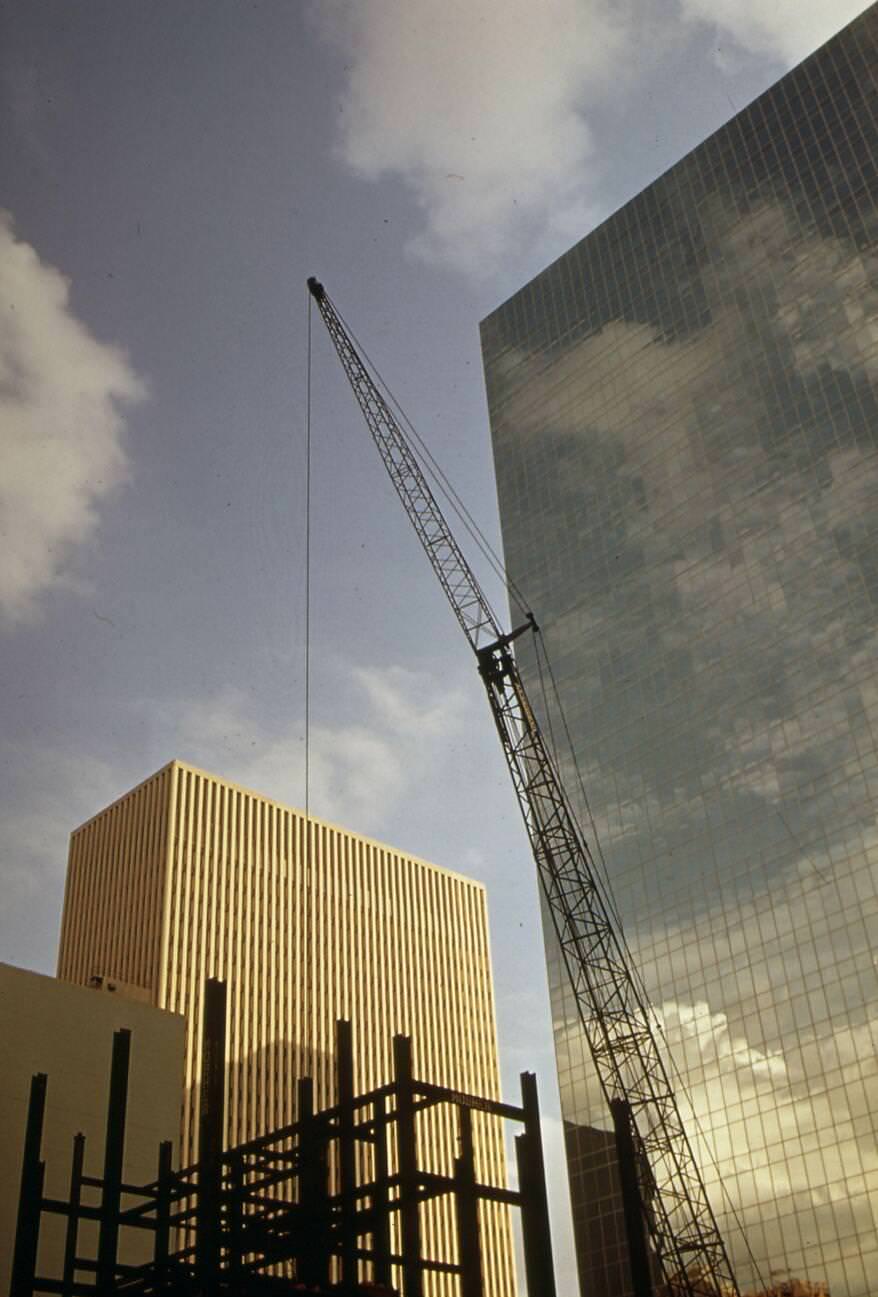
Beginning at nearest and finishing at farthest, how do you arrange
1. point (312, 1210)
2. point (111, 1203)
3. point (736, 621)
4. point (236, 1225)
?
point (312, 1210), point (236, 1225), point (111, 1203), point (736, 621)

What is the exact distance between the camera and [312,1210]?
37062mm

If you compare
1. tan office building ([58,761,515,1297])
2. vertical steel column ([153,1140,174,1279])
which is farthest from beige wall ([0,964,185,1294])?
tan office building ([58,761,515,1297])

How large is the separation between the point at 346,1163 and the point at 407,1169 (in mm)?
4382

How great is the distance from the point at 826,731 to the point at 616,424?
46.1 m

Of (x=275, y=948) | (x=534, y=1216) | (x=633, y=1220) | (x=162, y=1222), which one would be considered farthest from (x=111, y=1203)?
(x=275, y=948)

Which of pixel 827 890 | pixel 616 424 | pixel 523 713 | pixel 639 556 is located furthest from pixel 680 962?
pixel 616 424

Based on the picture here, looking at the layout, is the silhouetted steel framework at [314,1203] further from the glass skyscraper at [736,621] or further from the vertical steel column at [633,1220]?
the glass skyscraper at [736,621]

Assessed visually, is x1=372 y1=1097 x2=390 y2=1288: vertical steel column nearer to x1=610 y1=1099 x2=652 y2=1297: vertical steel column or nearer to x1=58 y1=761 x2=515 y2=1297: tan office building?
x1=610 y1=1099 x2=652 y2=1297: vertical steel column

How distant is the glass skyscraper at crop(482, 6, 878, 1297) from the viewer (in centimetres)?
10494

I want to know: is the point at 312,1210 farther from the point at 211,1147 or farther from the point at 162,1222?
the point at 162,1222

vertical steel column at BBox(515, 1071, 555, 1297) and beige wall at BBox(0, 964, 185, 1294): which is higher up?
beige wall at BBox(0, 964, 185, 1294)

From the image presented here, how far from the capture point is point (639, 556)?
139250mm

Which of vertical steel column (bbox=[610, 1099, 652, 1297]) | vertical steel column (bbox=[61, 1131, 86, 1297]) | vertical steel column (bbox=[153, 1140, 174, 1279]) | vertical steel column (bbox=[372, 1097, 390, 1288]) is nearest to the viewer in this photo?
vertical steel column (bbox=[610, 1099, 652, 1297])

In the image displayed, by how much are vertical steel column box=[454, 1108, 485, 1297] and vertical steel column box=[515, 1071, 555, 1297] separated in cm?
117
